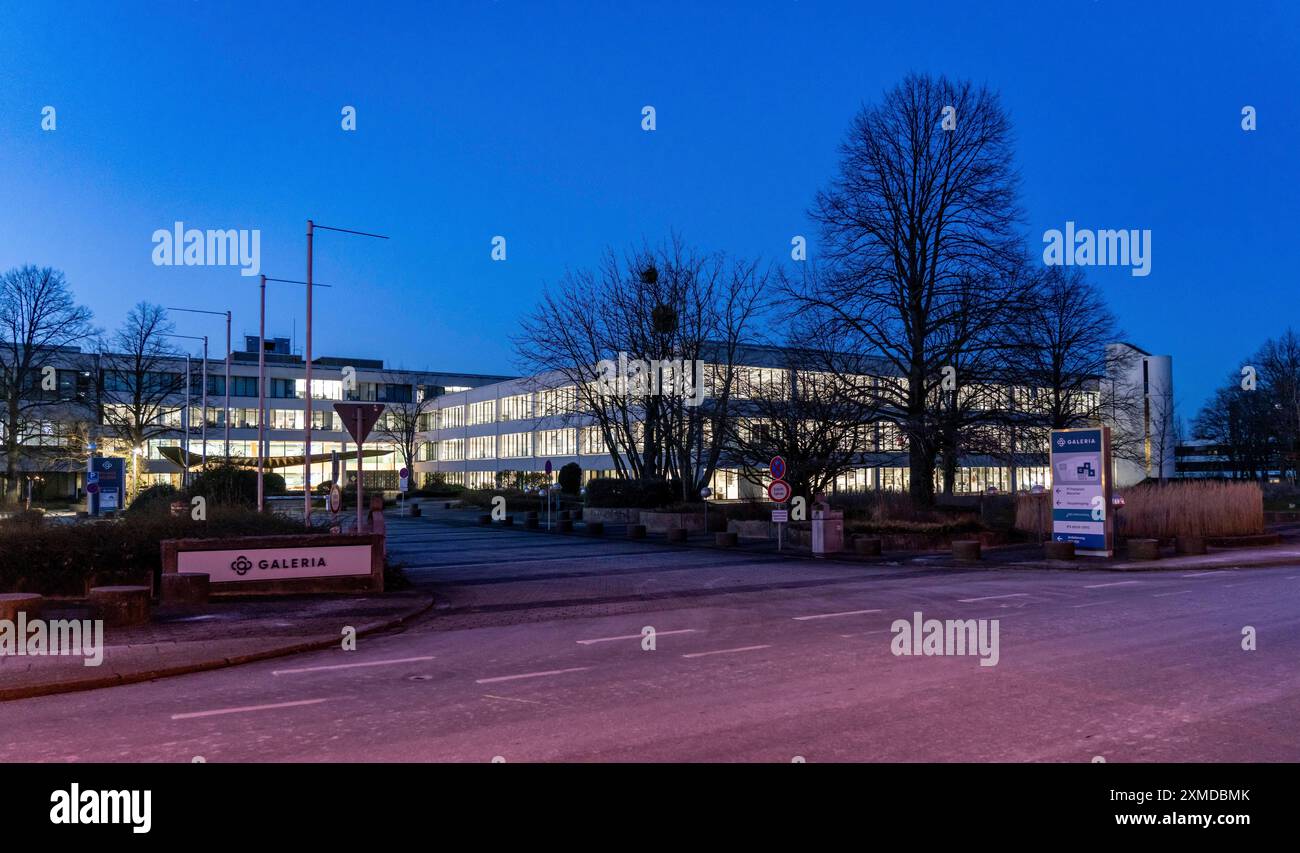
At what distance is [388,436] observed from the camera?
97.2 m

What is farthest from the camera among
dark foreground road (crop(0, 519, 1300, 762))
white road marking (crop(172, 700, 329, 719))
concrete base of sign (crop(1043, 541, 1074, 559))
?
concrete base of sign (crop(1043, 541, 1074, 559))

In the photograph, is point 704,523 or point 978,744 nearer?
point 978,744

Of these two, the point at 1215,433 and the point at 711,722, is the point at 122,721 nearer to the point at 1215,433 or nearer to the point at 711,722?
the point at 711,722

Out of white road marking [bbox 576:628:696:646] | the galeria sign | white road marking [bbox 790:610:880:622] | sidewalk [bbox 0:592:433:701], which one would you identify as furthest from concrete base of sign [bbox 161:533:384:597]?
white road marking [bbox 790:610:880:622]

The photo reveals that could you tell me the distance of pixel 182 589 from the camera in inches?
595

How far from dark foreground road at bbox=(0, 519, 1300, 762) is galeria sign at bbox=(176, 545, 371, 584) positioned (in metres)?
2.24

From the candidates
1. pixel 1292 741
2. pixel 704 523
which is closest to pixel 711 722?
pixel 1292 741

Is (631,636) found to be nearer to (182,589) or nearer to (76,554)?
(182,589)

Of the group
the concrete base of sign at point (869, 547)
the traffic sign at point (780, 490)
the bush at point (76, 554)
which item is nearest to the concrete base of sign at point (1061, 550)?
the concrete base of sign at point (869, 547)

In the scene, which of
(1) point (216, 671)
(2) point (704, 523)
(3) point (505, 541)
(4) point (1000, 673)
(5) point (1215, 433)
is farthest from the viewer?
(5) point (1215, 433)

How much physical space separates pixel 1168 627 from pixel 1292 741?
20.6 feet

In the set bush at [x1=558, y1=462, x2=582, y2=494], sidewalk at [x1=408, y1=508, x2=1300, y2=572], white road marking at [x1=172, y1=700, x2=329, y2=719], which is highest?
bush at [x1=558, y1=462, x2=582, y2=494]

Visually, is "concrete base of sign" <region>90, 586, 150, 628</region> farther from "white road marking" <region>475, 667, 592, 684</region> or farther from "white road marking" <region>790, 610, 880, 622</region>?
"white road marking" <region>790, 610, 880, 622</region>
